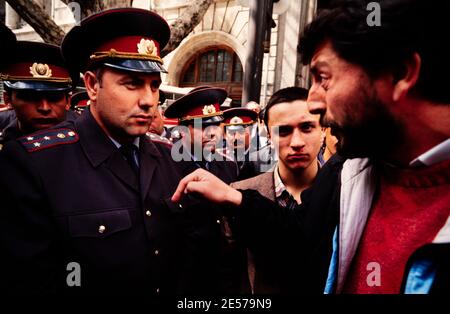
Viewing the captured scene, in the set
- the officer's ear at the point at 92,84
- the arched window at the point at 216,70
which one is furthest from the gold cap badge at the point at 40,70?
the arched window at the point at 216,70

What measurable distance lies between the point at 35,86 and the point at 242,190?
2.10 metres

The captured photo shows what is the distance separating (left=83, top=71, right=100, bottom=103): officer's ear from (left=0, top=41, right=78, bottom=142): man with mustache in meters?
0.82

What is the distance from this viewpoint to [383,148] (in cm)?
118

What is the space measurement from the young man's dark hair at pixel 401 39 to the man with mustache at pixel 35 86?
2.15 m

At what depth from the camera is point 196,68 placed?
12141 mm

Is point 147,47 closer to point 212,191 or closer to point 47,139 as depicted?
point 47,139

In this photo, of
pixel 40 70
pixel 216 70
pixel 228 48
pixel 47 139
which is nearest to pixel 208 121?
pixel 40 70

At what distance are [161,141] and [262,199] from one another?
964 millimetres

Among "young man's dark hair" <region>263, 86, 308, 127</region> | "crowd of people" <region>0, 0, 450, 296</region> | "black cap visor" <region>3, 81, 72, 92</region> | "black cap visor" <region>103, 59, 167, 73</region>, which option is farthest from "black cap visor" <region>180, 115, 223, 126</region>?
"black cap visor" <region>103, 59, 167, 73</region>

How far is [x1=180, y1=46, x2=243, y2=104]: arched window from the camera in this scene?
37.3 ft

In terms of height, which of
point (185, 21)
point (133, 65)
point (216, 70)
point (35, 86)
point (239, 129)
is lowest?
point (239, 129)

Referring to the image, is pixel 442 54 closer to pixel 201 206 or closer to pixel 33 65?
pixel 201 206

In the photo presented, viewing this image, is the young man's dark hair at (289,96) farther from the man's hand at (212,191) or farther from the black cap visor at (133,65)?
the man's hand at (212,191)
